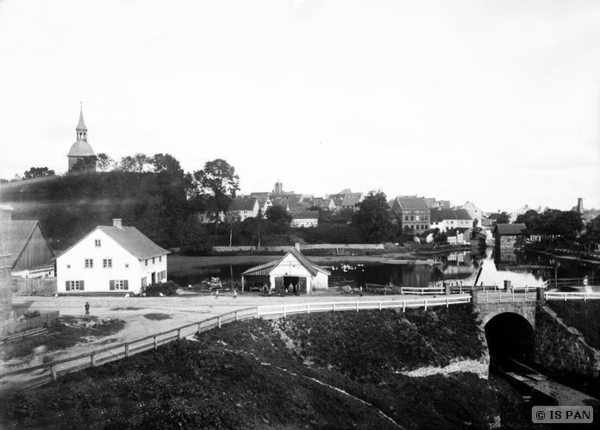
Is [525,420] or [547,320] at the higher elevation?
[547,320]

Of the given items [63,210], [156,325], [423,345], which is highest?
[63,210]

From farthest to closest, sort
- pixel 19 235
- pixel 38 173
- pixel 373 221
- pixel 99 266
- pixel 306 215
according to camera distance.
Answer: pixel 306 215, pixel 373 221, pixel 38 173, pixel 19 235, pixel 99 266

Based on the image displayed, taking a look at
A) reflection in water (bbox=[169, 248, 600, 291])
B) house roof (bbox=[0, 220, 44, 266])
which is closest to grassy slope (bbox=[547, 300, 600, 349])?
reflection in water (bbox=[169, 248, 600, 291])

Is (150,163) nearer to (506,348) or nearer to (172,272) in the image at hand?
(172,272)

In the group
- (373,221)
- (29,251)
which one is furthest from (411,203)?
(29,251)

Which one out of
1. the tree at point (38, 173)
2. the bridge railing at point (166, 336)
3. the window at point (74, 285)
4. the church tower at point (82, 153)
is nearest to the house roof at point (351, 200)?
the church tower at point (82, 153)

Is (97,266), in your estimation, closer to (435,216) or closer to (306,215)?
(306,215)

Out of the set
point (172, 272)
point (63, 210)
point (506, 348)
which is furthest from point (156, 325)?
point (63, 210)
